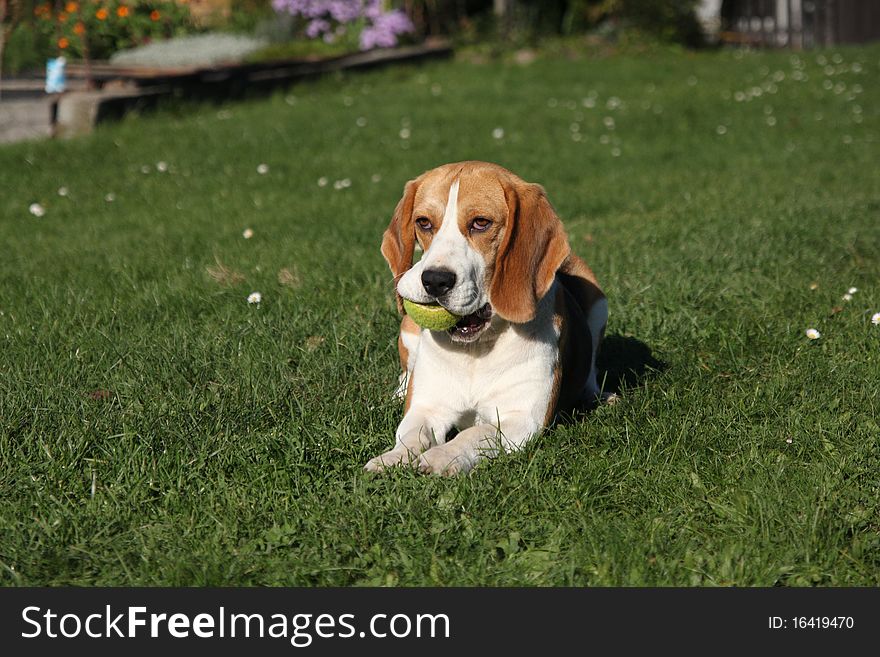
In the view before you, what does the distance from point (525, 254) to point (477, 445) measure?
2.53 ft

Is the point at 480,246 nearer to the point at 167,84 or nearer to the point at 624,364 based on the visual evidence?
the point at 624,364

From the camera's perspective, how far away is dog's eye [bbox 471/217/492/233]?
13.4ft

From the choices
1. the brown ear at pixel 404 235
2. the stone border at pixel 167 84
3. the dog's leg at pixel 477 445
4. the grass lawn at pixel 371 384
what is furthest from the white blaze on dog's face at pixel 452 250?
the stone border at pixel 167 84

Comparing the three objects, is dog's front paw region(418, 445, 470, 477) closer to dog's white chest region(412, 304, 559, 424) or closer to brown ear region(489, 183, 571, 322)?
dog's white chest region(412, 304, 559, 424)

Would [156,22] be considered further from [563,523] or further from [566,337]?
[563,523]

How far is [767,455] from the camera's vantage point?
4055 mm

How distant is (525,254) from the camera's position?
4121 mm

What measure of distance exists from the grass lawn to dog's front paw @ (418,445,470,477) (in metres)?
0.08

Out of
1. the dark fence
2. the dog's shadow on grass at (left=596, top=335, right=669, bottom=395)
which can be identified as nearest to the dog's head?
the dog's shadow on grass at (left=596, top=335, right=669, bottom=395)

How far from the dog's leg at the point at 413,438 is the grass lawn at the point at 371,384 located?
0.38 ft

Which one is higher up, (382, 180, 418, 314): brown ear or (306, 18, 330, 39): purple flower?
(382, 180, 418, 314): brown ear

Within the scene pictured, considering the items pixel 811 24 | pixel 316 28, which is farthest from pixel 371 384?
pixel 811 24

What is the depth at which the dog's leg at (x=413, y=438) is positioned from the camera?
12.8ft

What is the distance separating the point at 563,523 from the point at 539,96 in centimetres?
1214
